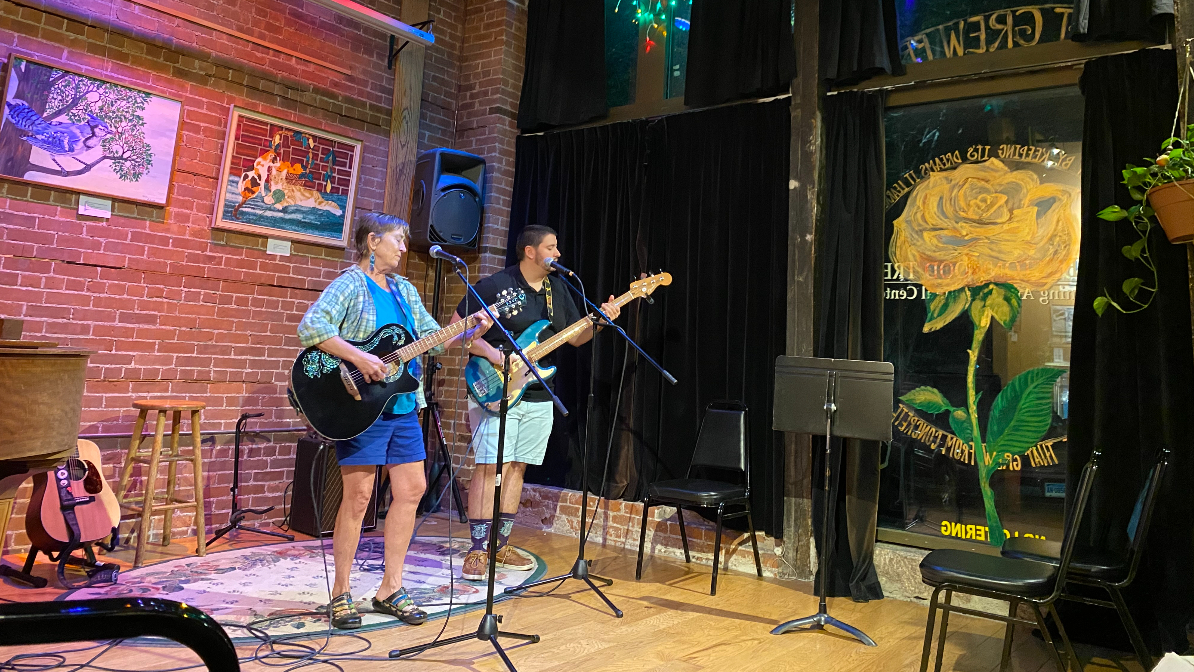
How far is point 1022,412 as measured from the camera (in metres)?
4.10

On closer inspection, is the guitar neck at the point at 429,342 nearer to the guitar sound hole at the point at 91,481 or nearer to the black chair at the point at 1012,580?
the guitar sound hole at the point at 91,481

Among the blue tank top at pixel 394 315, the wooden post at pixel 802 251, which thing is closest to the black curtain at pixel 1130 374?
the wooden post at pixel 802 251

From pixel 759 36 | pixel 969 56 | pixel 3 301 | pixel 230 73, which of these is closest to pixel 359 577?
pixel 3 301

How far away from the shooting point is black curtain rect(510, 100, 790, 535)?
15.7 ft

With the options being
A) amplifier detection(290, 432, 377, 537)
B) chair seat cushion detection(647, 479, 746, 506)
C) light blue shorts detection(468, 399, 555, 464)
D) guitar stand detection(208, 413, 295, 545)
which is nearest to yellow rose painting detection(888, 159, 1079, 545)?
chair seat cushion detection(647, 479, 746, 506)

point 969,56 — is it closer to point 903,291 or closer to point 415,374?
point 903,291

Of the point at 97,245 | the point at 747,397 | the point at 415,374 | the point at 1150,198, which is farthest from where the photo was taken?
the point at 747,397

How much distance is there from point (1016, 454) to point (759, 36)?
9.11ft

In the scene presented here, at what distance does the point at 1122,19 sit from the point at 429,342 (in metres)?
3.45

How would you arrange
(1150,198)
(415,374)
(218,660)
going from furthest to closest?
(415,374)
(1150,198)
(218,660)

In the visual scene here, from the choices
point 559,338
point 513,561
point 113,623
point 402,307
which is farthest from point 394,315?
point 113,623

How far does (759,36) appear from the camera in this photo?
16.1ft

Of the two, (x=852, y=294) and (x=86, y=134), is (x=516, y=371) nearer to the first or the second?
(x=852, y=294)

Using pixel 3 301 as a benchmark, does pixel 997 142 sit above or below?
above
